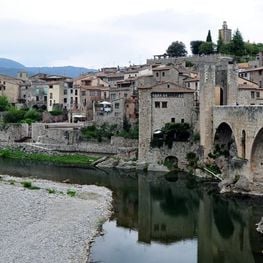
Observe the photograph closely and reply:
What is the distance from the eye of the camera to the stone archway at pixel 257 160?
29.9 meters

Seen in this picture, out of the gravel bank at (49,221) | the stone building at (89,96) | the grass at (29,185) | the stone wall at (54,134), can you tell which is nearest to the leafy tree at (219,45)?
the stone building at (89,96)

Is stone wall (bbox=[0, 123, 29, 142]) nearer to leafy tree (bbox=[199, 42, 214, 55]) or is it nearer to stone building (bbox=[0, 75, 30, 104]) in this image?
stone building (bbox=[0, 75, 30, 104])

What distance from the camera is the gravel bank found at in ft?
61.8

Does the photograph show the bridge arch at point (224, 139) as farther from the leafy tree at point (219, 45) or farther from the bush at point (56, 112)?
the leafy tree at point (219, 45)

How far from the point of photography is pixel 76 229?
2258cm

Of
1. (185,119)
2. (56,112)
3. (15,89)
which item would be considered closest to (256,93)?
(185,119)

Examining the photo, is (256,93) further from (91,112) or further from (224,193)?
(91,112)

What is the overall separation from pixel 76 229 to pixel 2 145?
2913 centimetres

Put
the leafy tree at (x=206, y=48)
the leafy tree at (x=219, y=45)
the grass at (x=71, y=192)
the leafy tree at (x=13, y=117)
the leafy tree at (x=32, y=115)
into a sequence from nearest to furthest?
the grass at (x=71, y=192)
the leafy tree at (x=13, y=117)
the leafy tree at (x=32, y=115)
the leafy tree at (x=219, y=45)
the leafy tree at (x=206, y=48)

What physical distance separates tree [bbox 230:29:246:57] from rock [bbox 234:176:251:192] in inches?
1538

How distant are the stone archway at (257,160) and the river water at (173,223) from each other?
69.2 inches

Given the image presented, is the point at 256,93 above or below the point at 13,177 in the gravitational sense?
above

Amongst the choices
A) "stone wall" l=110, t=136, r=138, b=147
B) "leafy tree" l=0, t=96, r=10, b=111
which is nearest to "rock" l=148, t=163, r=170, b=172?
"stone wall" l=110, t=136, r=138, b=147

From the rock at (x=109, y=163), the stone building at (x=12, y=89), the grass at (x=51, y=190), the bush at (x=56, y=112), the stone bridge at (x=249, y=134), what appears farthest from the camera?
the stone building at (x=12, y=89)
